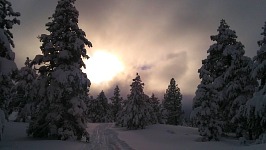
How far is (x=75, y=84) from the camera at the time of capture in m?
24.3

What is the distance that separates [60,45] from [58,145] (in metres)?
8.53

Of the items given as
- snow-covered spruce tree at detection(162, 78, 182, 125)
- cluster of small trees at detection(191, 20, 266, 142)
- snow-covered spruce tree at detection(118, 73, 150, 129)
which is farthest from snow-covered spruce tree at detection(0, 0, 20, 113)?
snow-covered spruce tree at detection(162, 78, 182, 125)

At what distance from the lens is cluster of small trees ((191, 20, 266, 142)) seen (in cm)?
2906

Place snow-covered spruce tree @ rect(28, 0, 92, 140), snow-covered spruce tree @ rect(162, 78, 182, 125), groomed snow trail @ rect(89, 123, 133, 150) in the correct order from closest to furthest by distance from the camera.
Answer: groomed snow trail @ rect(89, 123, 133, 150) < snow-covered spruce tree @ rect(28, 0, 92, 140) < snow-covered spruce tree @ rect(162, 78, 182, 125)

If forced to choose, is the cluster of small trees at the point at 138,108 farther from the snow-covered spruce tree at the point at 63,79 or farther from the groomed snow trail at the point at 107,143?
the snow-covered spruce tree at the point at 63,79

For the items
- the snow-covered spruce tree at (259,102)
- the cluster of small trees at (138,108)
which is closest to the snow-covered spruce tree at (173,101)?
the cluster of small trees at (138,108)

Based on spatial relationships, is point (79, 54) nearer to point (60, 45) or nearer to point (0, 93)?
point (60, 45)

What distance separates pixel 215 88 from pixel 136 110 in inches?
967

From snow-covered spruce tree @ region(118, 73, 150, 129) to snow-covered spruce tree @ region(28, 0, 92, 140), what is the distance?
2852 cm

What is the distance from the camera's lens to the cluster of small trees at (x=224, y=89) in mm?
29062

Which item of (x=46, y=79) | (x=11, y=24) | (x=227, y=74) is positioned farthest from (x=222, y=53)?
(x=11, y=24)

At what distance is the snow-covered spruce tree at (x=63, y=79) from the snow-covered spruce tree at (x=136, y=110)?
93.6 feet

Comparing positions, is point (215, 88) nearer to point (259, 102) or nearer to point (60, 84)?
point (259, 102)

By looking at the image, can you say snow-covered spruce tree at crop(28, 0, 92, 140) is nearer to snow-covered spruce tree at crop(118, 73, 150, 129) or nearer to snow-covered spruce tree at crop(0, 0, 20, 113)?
snow-covered spruce tree at crop(0, 0, 20, 113)
